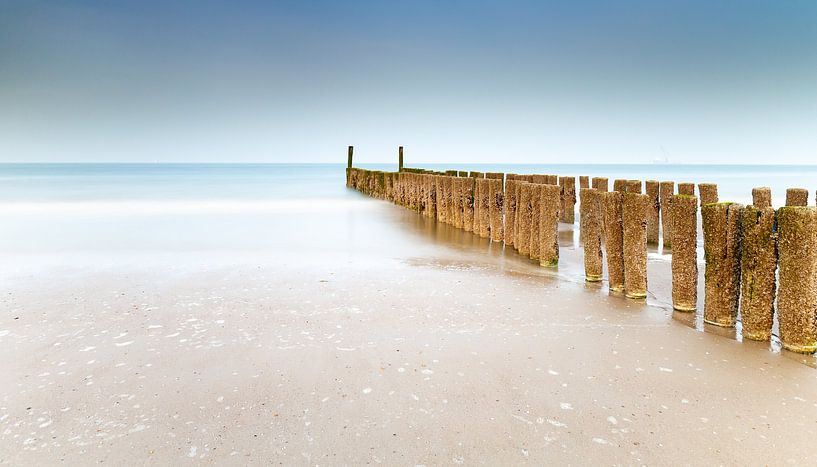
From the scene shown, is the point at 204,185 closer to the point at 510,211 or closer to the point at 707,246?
the point at 510,211

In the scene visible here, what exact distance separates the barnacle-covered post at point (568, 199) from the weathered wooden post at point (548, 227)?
502cm

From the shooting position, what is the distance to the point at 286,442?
246 cm

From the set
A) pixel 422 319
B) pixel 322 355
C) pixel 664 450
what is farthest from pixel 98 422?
pixel 664 450

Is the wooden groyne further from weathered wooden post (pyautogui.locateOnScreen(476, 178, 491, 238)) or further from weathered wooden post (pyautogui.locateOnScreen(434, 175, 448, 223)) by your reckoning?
weathered wooden post (pyautogui.locateOnScreen(434, 175, 448, 223))

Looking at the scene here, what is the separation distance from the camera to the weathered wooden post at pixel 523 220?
662 cm

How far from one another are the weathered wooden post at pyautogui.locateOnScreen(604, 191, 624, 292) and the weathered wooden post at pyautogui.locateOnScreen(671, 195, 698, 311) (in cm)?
63

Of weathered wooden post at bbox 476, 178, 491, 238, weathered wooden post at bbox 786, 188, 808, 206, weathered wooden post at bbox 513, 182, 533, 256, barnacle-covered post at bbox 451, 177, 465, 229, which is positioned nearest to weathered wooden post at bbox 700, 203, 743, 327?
weathered wooden post at bbox 513, 182, 533, 256

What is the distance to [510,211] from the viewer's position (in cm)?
758

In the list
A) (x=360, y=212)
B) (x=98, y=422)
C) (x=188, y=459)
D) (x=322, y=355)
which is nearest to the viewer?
(x=188, y=459)

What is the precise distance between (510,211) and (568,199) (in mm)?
4013

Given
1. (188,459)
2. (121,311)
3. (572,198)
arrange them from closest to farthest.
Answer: (188,459) → (121,311) → (572,198)

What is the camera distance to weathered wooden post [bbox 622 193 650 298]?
466cm

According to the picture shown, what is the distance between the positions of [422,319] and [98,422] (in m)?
2.36

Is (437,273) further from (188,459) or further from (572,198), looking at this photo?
(572,198)
